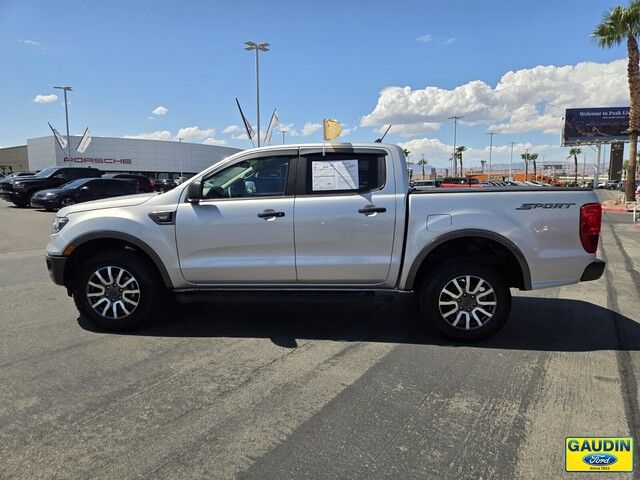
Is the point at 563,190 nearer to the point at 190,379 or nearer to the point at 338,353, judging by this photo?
the point at 338,353

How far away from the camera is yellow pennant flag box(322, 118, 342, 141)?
532cm

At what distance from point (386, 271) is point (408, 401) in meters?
1.40

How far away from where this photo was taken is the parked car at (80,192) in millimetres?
18625

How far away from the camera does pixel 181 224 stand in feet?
15.0

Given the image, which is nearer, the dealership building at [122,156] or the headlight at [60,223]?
the headlight at [60,223]

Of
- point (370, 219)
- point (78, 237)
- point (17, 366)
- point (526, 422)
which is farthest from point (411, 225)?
point (17, 366)

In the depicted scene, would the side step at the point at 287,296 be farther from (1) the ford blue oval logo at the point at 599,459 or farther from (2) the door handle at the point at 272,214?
(1) the ford blue oval logo at the point at 599,459

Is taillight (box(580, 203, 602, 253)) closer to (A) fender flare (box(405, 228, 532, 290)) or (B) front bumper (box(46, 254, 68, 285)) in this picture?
(A) fender flare (box(405, 228, 532, 290))

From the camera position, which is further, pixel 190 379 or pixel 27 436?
pixel 190 379

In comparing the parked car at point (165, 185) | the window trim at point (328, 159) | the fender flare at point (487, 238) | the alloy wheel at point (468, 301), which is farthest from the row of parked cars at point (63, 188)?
the alloy wheel at point (468, 301)

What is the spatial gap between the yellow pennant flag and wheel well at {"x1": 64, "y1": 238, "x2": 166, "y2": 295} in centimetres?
232

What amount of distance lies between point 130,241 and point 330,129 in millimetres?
2493

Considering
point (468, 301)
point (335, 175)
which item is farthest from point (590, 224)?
point (335, 175)

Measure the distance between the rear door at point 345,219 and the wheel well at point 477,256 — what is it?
0.48m
